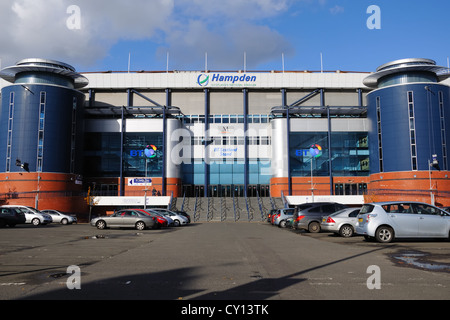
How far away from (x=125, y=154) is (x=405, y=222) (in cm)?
4928

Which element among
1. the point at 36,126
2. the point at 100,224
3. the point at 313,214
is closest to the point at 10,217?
the point at 100,224

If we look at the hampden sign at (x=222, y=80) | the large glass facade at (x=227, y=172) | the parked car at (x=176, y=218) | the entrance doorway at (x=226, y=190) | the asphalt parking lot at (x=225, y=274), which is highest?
the hampden sign at (x=222, y=80)

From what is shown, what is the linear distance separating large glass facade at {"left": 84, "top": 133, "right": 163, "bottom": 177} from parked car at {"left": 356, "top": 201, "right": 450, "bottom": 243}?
4600 cm

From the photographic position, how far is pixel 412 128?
50.5 meters

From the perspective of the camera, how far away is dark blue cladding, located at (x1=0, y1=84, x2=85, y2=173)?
49812 mm

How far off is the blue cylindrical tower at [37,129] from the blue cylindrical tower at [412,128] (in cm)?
4167

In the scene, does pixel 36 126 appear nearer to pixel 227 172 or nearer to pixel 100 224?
pixel 227 172

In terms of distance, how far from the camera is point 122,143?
5828 centimetres

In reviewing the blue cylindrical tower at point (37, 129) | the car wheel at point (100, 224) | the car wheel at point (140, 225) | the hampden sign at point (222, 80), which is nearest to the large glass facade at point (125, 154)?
the blue cylindrical tower at point (37, 129)

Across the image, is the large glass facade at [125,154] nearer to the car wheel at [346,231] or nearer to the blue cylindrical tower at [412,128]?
the blue cylindrical tower at [412,128]

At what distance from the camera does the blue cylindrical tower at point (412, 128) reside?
162ft
